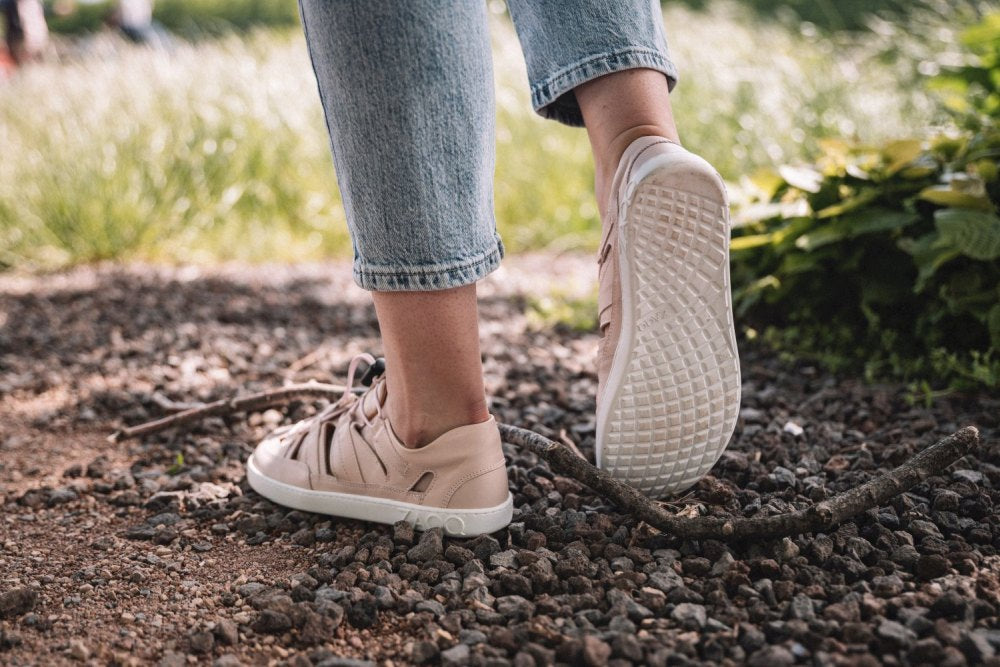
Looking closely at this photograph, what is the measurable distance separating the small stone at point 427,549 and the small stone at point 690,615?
0.39 meters

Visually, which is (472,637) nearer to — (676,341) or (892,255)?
(676,341)

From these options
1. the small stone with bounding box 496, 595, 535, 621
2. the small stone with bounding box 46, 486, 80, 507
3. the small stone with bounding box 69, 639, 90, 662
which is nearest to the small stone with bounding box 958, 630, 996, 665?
the small stone with bounding box 496, 595, 535, 621

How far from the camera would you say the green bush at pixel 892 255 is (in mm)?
2012

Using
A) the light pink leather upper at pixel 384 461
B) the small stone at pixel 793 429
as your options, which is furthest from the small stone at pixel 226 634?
the small stone at pixel 793 429

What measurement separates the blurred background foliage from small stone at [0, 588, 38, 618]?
1881 mm

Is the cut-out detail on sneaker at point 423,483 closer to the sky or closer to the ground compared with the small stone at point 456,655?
closer to the sky

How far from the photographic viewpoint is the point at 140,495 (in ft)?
5.63

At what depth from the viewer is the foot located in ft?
4.56

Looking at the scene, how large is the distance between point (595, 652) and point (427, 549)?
15.4 inches

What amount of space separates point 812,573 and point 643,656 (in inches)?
12.7

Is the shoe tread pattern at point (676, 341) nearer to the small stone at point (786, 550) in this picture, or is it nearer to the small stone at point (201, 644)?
the small stone at point (786, 550)

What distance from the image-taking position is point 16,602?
1.23 metres

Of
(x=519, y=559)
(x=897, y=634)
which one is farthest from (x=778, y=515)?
(x=519, y=559)

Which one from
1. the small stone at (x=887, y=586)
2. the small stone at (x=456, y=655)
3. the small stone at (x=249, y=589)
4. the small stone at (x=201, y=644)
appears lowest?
the small stone at (x=887, y=586)
